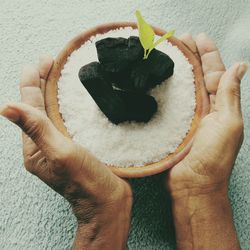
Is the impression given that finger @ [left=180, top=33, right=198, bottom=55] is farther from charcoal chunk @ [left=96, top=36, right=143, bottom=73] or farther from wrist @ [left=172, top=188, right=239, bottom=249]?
wrist @ [left=172, top=188, right=239, bottom=249]

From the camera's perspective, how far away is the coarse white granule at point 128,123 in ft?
2.32

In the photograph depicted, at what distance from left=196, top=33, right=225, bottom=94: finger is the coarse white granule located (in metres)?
0.03

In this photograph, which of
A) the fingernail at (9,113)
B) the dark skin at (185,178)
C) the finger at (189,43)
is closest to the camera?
the fingernail at (9,113)

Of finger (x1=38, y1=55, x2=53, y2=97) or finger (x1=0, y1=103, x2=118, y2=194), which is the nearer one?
finger (x1=0, y1=103, x2=118, y2=194)

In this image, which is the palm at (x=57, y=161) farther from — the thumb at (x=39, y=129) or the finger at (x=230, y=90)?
the finger at (x=230, y=90)

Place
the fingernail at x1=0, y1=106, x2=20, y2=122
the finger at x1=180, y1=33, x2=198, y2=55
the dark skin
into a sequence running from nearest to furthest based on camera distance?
1. the fingernail at x1=0, y1=106, x2=20, y2=122
2. the dark skin
3. the finger at x1=180, y1=33, x2=198, y2=55

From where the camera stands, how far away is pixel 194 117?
28.7 inches

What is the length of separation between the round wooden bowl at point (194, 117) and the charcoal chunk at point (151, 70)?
7 centimetres

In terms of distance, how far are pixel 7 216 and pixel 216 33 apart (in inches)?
26.5

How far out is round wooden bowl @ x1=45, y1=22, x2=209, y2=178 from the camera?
0.68 metres

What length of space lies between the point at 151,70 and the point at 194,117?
13 centimetres

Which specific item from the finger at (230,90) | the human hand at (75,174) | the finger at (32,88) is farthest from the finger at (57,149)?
the finger at (230,90)

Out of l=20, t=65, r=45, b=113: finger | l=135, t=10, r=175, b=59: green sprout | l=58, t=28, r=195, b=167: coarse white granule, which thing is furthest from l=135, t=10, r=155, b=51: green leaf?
l=20, t=65, r=45, b=113: finger

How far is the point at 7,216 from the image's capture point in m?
0.83
